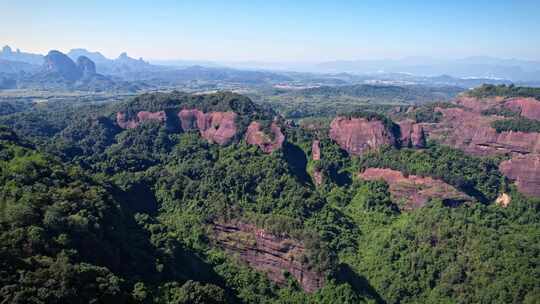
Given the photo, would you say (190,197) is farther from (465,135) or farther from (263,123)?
(465,135)

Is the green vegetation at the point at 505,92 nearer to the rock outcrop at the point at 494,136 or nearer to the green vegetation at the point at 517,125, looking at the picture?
the rock outcrop at the point at 494,136

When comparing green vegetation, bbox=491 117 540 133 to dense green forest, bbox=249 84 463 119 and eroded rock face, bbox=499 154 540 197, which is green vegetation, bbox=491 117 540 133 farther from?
dense green forest, bbox=249 84 463 119

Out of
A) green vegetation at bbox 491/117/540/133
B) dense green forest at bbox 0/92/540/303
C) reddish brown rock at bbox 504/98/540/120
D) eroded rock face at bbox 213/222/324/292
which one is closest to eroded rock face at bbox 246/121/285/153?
dense green forest at bbox 0/92/540/303

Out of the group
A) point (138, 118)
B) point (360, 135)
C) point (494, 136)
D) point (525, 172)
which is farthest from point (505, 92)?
point (138, 118)

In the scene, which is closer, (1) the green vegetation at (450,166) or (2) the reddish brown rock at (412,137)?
(1) the green vegetation at (450,166)

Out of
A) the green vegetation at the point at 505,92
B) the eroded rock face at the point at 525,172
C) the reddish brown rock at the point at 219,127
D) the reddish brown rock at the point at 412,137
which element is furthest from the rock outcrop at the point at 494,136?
the reddish brown rock at the point at 219,127
